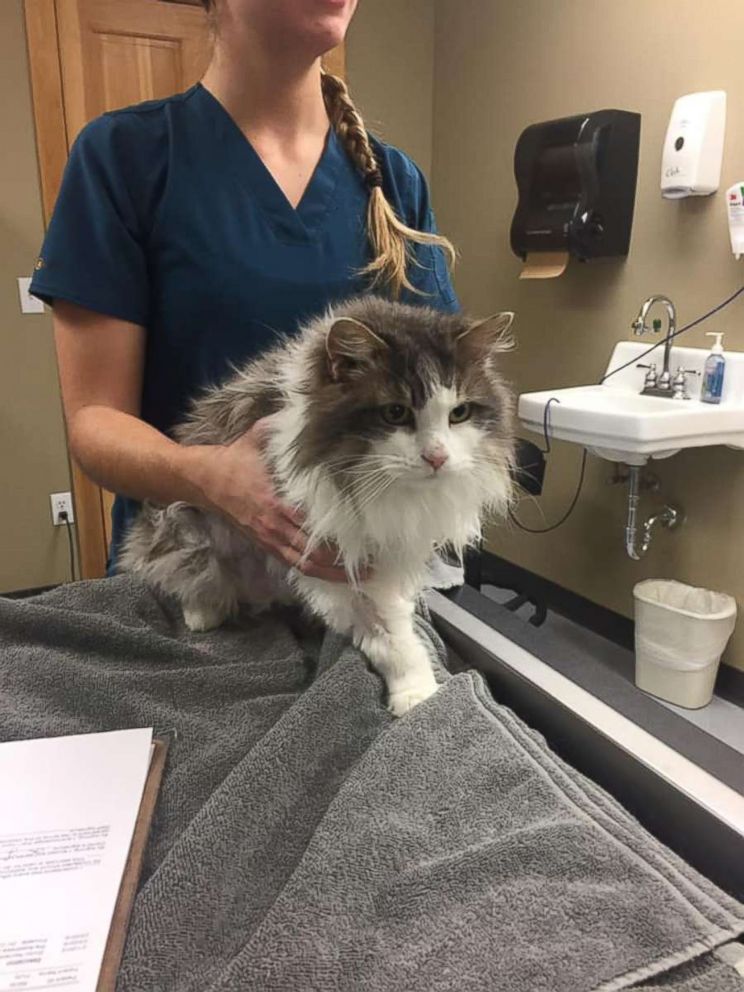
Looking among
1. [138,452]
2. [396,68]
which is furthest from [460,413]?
[396,68]

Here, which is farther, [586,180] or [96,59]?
[96,59]

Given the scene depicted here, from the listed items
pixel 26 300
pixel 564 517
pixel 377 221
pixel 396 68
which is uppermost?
pixel 396 68

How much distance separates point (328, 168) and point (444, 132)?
8.36ft

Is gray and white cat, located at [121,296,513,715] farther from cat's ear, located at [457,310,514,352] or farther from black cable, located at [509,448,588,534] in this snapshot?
black cable, located at [509,448,588,534]

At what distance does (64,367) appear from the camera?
45.3 inches

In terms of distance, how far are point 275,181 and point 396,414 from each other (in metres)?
0.55

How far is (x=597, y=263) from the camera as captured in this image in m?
2.78

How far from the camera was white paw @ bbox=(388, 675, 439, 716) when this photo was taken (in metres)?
0.93

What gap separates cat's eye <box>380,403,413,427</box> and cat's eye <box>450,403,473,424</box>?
0.06 metres

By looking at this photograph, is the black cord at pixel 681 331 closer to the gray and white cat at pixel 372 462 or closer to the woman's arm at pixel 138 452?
the gray and white cat at pixel 372 462

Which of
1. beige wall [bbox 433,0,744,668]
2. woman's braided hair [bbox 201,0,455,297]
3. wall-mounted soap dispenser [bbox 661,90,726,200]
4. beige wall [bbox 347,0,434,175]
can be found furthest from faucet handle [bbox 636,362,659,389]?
beige wall [bbox 347,0,434,175]

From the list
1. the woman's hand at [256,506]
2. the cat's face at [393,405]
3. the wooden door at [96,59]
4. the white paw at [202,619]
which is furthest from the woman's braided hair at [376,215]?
the wooden door at [96,59]

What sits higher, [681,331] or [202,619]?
[681,331]

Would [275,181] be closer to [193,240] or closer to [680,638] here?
[193,240]
